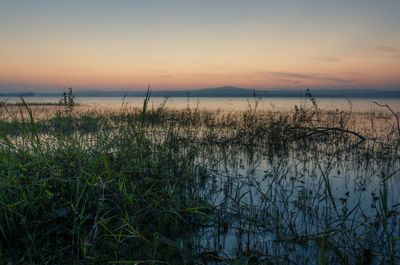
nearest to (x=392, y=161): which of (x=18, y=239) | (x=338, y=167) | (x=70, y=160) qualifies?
(x=338, y=167)

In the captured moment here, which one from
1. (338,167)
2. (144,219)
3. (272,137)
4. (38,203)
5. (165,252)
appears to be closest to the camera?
(165,252)

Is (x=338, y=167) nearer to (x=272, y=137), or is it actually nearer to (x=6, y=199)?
(x=272, y=137)

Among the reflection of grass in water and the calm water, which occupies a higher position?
the calm water

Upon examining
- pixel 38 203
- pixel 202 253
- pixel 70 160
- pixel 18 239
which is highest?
pixel 70 160

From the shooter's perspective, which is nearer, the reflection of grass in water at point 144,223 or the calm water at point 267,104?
the reflection of grass in water at point 144,223

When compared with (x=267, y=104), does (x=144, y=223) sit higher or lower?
lower

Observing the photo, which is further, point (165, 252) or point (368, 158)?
point (368, 158)

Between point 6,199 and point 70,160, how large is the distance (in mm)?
912

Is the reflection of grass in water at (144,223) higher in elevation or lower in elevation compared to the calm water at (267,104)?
lower

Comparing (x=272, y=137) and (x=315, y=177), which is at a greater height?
(x=272, y=137)

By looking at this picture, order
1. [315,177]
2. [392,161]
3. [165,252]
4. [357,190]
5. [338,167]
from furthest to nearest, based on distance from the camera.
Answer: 1. [392,161]
2. [338,167]
3. [315,177]
4. [357,190]
5. [165,252]

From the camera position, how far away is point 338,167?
6609 millimetres

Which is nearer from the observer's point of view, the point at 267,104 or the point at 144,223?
the point at 144,223

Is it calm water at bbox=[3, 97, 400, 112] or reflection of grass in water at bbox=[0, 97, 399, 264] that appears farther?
calm water at bbox=[3, 97, 400, 112]
